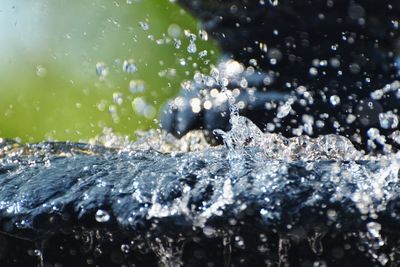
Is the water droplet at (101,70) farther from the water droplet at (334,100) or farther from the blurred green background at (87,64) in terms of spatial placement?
the water droplet at (334,100)

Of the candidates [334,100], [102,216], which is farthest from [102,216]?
[334,100]

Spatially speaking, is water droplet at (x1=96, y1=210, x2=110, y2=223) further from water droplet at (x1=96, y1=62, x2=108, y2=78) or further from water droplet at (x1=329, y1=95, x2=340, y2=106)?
water droplet at (x1=96, y1=62, x2=108, y2=78)

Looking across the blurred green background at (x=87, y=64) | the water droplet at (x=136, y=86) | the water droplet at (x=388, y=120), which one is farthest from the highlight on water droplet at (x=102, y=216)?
the water droplet at (x=136, y=86)

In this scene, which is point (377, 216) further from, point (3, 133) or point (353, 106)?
point (3, 133)

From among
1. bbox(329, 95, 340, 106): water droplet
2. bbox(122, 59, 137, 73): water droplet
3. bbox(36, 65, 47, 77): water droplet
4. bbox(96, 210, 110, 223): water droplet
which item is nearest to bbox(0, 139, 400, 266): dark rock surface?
bbox(96, 210, 110, 223): water droplet

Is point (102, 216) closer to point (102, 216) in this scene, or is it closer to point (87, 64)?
point (102, 216)

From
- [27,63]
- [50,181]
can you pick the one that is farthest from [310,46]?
[27,63]
